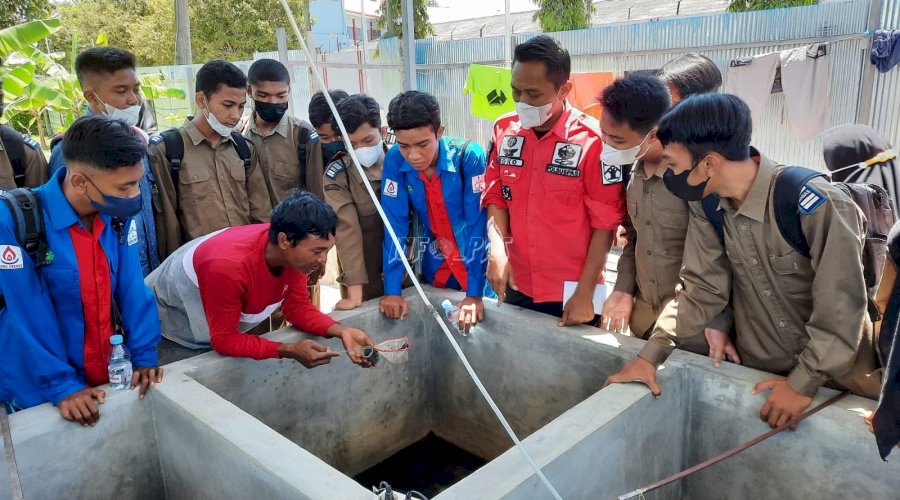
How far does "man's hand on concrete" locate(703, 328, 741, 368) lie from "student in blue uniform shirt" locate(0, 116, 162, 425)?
214 centimetres

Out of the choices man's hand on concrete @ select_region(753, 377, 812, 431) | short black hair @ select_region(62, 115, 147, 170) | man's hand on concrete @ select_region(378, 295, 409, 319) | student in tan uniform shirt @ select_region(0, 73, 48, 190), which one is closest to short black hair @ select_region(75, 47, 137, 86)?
student in tan uniform shirt @ select_region(0, 73, 48, 190)

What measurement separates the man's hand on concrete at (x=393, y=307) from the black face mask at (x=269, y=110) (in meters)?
1.31

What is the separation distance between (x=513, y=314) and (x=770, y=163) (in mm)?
1370

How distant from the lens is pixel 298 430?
2.87m

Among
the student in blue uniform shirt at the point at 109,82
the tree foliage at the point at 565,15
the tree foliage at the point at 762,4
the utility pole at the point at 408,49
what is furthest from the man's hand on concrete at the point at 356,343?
the tree foliage at the point at 565,15

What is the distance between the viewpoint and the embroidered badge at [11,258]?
200 cm

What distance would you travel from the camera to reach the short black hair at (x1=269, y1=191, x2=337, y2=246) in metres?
2.42

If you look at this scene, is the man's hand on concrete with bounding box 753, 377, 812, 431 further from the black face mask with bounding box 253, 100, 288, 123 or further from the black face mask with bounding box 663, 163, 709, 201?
the black face mask with bounding box 253, 100, 288, 123

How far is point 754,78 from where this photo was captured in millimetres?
6293

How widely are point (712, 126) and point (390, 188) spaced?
1669mm

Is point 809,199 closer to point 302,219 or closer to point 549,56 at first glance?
point 549,56

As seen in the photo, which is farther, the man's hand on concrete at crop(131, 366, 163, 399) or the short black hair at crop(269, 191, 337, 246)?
the short black hair at crop(269, 191, 337, 246)

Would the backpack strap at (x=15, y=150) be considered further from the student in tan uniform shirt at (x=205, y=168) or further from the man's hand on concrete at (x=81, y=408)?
the man's hand on concrete at (x=81, y=408)

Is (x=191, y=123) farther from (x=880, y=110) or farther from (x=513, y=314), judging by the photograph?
(x=880, y=110)
